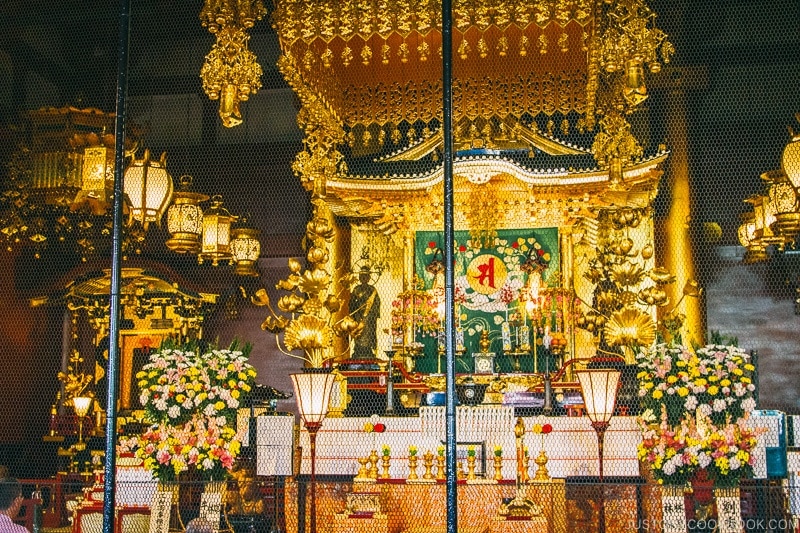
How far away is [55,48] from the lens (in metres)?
7.27

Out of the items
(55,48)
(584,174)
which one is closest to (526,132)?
(584,174)

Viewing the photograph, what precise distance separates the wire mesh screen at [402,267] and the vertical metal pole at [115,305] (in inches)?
0.8

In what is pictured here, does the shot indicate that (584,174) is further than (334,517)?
Yes

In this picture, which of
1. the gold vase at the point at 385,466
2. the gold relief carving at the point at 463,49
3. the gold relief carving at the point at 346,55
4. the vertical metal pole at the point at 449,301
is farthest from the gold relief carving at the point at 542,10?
the gold vase at the point at 385,466

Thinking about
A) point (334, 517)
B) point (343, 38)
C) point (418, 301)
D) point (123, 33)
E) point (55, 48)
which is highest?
point (55, 48)

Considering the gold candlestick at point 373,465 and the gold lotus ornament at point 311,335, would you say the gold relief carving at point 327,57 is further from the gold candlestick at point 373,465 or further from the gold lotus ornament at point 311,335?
the gold candlestick at point 373,465

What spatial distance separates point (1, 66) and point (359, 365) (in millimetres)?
3600

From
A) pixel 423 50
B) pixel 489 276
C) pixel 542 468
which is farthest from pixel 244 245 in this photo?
pixel 542 468

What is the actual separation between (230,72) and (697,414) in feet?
10.1

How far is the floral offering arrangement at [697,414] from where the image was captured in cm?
450

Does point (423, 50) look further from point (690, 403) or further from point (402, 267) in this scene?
point (402, 267)

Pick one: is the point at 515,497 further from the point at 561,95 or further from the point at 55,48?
the point at 55,48

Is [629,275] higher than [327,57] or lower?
lower

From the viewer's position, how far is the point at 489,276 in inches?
337
